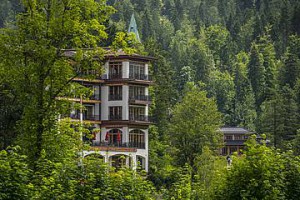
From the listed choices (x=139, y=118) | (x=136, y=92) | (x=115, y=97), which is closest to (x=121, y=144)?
(x=139, y=118)

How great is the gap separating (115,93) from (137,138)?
5713 millimetres

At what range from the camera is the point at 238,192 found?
3456cm

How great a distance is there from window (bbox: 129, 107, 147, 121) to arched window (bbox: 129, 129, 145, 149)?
4.62ft

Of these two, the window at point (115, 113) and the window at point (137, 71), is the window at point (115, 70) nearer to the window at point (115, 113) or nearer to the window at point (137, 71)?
the window at point (137, 71)

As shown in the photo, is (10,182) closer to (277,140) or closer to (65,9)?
(65,9)

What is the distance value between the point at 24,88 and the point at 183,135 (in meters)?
65.3

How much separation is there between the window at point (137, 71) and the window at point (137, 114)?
11.8 ft

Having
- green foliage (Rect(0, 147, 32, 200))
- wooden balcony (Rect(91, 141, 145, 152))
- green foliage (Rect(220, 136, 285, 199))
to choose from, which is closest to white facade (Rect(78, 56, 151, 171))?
wooden balcony (Rect(91, 141, 145, 152))

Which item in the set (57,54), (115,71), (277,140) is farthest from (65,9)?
(277,140)

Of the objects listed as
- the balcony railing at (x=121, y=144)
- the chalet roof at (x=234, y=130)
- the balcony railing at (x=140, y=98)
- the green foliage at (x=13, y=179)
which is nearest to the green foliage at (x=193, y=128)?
the balcony railing at (x=121, y=144)

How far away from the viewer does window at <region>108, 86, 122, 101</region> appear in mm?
98688

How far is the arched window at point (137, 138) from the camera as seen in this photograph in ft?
320

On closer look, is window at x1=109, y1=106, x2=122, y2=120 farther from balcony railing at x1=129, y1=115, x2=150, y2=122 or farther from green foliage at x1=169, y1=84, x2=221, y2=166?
green foliage at x1=169, y1=84, x2=221, y2=166

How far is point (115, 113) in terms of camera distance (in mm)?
98500
